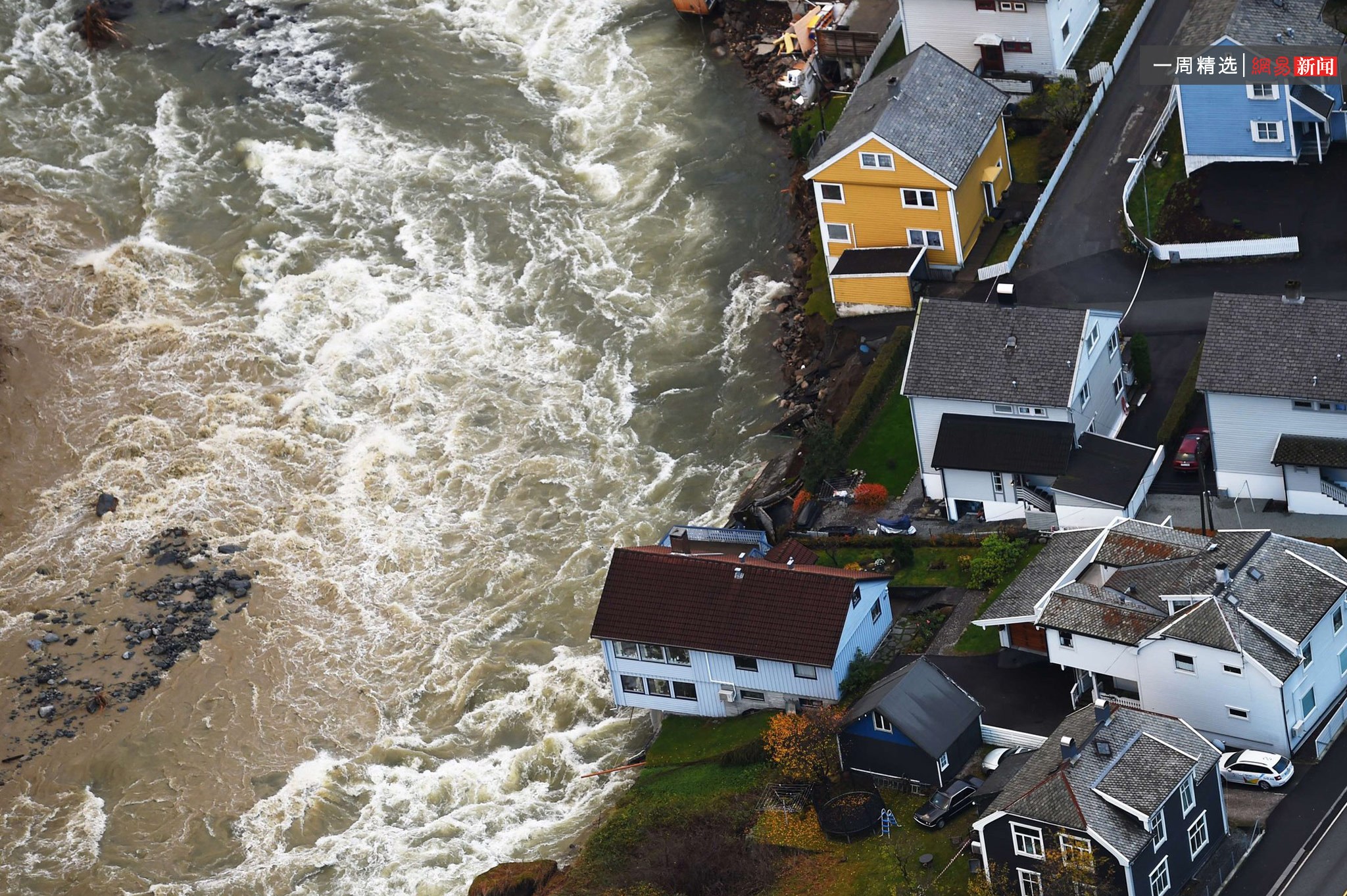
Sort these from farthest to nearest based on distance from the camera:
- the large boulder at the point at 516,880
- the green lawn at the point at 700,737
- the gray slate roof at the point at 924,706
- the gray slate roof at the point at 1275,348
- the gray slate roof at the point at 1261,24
Result: the gray slate roof at the point at 1261,24
the green lawn at the point at 700,737
the gray slate roof at the point at 1275,348
the large boulder at the point at 516,880
the gray slate roof at the point at 924,706

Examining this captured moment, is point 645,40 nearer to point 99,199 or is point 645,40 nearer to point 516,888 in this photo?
point 99,199

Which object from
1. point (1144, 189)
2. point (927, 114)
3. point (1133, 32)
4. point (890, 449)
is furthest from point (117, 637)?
point (1133, 32)

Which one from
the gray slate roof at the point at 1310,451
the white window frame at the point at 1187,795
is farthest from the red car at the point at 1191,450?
the white window frame at the point at 1187,795

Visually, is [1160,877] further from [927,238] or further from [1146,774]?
[927,238]

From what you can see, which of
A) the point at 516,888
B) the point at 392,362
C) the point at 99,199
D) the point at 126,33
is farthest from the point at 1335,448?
the point at 126,33

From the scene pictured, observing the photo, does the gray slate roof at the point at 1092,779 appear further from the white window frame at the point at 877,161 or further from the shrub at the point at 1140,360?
the white window frame at the point at 877,161

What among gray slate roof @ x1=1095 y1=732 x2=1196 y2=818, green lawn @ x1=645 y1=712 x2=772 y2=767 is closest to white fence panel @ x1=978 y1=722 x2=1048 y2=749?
gray slate roof @ x1=1095 y1=732 x2=1196 y2=818

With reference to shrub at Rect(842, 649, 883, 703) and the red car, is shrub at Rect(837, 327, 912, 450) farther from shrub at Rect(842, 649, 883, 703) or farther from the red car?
the red car
